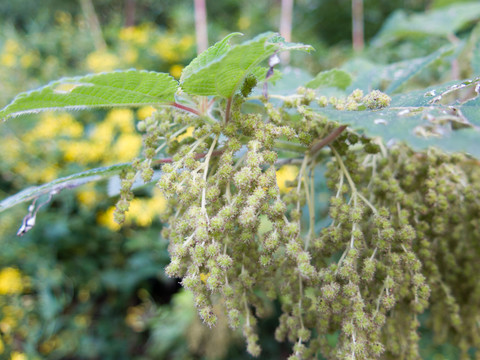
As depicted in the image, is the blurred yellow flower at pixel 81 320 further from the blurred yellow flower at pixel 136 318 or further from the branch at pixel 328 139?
the branch at pixel 328 139

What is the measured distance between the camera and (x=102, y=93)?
2.41 ft

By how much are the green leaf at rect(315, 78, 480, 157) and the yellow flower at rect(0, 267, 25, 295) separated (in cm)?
266

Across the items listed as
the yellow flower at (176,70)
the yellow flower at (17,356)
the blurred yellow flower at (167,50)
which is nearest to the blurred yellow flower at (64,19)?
the blurred yellow flower at (167,50)

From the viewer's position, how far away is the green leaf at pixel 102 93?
0.68 metres

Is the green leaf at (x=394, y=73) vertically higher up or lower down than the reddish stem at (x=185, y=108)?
lower down

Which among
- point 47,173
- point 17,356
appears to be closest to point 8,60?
point 47,173

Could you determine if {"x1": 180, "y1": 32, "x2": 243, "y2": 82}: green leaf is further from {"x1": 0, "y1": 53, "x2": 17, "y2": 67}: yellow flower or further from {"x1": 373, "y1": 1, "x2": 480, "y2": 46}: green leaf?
{"x1": 0, "y1": 53, "x2": 17, "y2": 67}: yellow flower

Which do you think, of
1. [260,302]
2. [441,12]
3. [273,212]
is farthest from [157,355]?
[441,12]

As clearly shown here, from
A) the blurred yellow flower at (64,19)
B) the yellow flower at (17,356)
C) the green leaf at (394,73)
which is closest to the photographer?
the green leaf at (394,73)

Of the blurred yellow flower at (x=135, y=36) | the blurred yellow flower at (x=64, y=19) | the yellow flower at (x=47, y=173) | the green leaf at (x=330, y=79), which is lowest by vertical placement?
the yellow flower at (x=47, y=173)

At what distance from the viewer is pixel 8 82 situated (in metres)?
3.19

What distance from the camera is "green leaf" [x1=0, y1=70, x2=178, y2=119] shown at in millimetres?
679

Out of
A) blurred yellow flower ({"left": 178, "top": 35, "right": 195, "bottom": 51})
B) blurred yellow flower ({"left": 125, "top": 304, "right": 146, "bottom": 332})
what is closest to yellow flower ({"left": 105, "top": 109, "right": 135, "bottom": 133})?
blurred yellow flower ({"left": 178, "top": 35, "right": 195, "bottom": 51})

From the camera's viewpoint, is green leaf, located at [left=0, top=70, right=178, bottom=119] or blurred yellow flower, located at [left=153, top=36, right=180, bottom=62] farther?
blurred yellow flower, located at [left=153, top=36, right=180, bottom=62]
